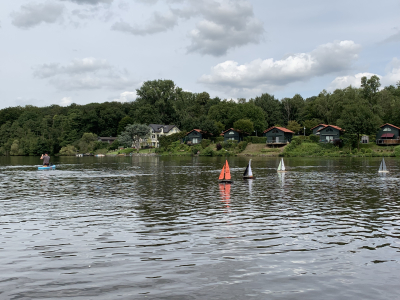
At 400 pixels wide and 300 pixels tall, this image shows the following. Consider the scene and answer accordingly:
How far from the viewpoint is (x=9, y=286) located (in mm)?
9820

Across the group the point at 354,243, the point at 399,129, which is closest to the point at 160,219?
the point at 354,243

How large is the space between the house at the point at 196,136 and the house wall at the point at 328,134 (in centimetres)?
4206

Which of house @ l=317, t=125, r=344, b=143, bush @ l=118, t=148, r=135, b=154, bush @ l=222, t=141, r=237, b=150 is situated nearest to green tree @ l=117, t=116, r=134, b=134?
bush @ l=118, t=148, r=135, b=154

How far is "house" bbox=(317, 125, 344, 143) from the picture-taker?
4599 inches

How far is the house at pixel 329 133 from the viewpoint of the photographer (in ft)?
383

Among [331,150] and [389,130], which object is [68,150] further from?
[389,130]

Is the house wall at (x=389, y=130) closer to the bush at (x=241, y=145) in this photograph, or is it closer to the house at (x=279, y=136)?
the house at (x=279, y=136)

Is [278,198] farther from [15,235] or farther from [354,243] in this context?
[15,235]

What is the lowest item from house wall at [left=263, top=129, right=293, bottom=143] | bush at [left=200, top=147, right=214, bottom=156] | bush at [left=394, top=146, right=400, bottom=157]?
bush at [left=394, top=146, right=400, bottom=157]

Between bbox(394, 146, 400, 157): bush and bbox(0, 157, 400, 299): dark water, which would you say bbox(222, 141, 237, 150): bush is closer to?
bbox(394, 146, 400, 157): bush

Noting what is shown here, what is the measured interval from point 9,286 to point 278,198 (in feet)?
65.3

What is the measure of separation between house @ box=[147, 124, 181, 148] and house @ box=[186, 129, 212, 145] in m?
23.8

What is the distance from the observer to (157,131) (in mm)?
166375

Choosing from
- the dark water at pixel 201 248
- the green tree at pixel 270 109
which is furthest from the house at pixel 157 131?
the dark water at pixel 201 248
